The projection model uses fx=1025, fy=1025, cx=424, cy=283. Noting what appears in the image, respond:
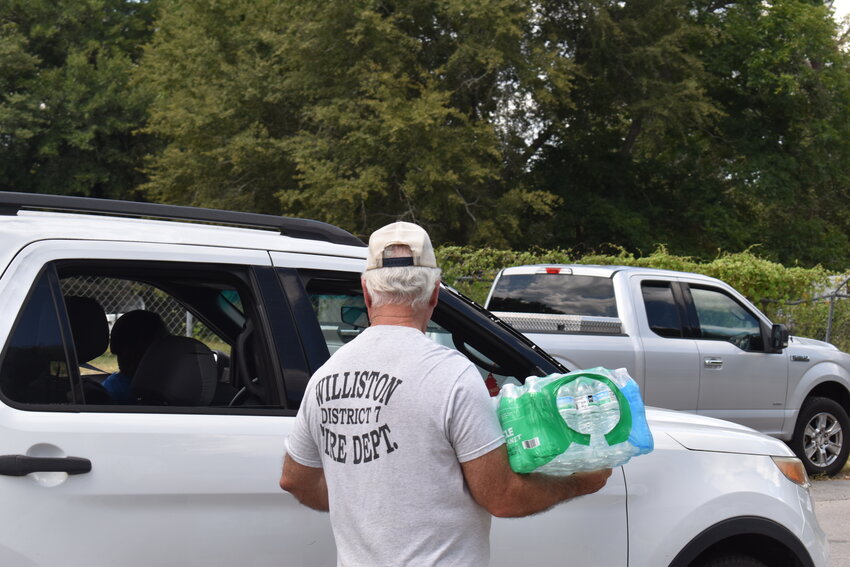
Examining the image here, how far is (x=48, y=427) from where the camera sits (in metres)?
2.86

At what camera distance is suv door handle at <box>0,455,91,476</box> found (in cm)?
277

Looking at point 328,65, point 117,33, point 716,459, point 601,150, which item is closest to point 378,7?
point 328,65

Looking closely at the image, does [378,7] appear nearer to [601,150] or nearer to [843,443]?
[601,150]

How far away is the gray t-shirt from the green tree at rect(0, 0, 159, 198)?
3362 centimetres

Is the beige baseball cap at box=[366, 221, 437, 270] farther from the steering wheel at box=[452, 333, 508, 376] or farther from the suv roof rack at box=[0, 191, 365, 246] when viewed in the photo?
the steering wheel at box=[452, 333, 508, 376]

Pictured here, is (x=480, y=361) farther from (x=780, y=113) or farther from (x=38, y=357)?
(x=780, y=113)

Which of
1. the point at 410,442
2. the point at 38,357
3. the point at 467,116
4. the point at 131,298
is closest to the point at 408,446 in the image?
the point at 410,442

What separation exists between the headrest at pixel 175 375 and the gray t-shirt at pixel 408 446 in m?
1.23

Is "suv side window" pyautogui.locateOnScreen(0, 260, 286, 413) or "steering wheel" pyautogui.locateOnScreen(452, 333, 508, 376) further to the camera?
"steering wheel" pyautogui.locateOnScreen(452, 333, 508, 376)

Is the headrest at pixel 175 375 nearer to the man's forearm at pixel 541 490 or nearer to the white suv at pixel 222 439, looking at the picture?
the white suv at pixel 222 439

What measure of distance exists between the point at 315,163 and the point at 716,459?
24.4 meters

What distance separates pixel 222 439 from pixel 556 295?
6740 millimetres

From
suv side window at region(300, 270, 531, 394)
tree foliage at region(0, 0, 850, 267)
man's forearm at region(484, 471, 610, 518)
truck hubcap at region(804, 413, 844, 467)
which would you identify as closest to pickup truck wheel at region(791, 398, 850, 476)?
truck hubcap at region(804, 413, 844, 467)

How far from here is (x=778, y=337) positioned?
31.5 feet
